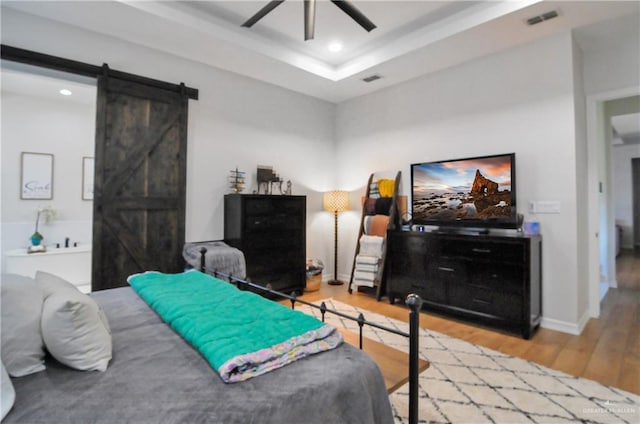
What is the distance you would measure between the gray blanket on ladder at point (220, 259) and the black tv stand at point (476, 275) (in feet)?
5.94

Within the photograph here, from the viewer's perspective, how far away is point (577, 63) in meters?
3.20

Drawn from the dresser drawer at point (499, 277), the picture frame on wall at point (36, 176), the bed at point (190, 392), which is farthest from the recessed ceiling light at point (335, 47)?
the picture frame on wall at point (36, 176)

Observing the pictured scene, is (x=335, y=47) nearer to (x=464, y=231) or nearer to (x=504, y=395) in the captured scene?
(x=464, y=231)

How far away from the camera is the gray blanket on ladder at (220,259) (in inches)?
128

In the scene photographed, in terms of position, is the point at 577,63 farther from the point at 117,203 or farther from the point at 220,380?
the point at 117,203

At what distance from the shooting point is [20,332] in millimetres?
1046

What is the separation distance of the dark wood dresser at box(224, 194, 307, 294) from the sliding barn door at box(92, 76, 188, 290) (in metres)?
0.59

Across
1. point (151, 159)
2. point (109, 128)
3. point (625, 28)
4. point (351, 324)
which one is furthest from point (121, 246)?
point (625, 28)

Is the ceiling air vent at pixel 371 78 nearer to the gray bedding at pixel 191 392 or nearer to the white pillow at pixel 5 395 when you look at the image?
the gray bedding at pixel 191 392

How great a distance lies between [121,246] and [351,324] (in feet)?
7.97

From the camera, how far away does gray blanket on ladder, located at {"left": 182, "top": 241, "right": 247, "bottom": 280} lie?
3.24m

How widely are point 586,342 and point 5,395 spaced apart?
12.3 feet

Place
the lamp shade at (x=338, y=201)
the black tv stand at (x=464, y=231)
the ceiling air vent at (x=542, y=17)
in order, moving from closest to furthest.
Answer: the ceiling air vent at (x=542, y=17) → the black tv stand at (x=464, y=231) → the lamp shade at (x=338, y=201)

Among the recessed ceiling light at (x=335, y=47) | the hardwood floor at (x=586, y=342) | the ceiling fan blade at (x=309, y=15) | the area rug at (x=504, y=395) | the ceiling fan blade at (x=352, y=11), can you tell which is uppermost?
the recessed ceiling light at (x=335, y=47)
